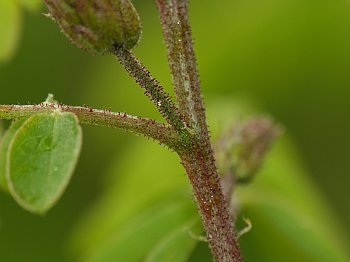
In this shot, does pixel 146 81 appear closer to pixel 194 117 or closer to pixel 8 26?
pixel 194 117

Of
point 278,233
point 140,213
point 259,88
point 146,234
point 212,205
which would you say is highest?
point 259,88

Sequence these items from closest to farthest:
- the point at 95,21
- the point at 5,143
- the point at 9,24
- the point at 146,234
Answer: the point at 95,21 < the point at 5,143 < the point at 146,234 < the point at 9,24

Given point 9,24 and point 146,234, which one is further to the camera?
point 9,24

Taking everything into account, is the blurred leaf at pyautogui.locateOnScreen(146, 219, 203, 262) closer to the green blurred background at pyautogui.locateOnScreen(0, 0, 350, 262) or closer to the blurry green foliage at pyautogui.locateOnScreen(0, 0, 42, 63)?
the blurry green foliage at pyautogui.locateOnScreen(0, 0, 42, 63)

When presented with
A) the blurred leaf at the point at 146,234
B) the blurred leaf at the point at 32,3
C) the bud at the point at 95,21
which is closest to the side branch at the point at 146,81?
the bud at the point at 95,21

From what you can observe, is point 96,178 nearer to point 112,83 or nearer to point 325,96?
point 112,83

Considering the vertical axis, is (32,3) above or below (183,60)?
above

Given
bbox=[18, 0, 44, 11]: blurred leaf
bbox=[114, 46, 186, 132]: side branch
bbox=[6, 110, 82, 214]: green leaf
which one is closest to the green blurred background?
bbox=[18, 0, 44, 11]: blurred leaf

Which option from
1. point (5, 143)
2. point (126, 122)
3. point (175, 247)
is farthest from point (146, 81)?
point (175, 247)
